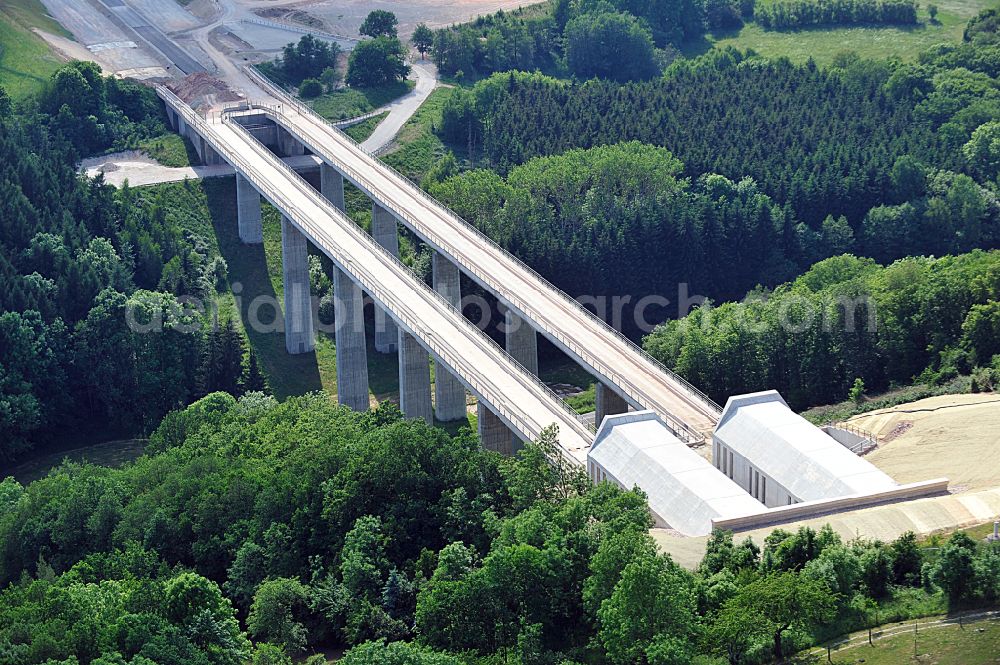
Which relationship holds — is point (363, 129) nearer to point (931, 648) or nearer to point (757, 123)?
point (757, 123)

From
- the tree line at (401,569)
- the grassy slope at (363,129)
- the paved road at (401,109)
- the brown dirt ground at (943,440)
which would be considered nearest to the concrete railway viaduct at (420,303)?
the grassy slope at (363,129)

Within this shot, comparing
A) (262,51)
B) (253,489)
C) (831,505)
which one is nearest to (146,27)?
(262,51)

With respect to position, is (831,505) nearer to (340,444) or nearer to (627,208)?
(340,444)

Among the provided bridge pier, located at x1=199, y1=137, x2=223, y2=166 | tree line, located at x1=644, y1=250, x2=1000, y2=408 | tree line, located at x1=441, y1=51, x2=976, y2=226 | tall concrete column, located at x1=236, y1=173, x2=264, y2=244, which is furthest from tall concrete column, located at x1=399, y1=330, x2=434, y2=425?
bridge pier, located at x1=199, y1=137, x2=223, y2=166

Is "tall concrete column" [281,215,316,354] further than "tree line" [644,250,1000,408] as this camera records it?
Yes

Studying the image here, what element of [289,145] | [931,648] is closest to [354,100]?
[289,145]

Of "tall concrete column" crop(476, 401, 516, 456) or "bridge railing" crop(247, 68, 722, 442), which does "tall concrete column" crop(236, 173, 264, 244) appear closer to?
"bridge railing" crop(247, 68, 722, 442)
